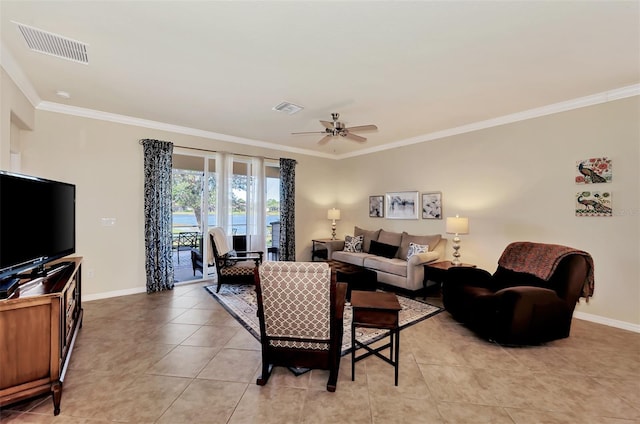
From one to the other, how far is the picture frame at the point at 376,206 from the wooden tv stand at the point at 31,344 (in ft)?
17.5

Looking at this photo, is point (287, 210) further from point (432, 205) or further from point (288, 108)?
point (432, 205)

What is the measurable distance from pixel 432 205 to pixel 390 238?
40.6 inches

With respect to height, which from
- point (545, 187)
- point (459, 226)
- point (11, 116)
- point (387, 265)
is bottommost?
point (387, 265)

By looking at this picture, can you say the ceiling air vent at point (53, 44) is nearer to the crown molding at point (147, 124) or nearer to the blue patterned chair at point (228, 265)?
the crown molding at point (147, 124)

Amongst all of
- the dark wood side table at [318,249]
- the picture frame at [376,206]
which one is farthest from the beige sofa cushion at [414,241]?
the dark wood side table at [318,249]

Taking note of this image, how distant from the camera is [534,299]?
2770mm

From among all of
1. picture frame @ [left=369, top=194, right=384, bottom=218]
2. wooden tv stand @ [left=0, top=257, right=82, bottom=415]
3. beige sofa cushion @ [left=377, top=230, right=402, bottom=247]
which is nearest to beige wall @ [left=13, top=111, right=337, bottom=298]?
wooden tv stand @ [left=0, top=257, right=82, bottom=415]

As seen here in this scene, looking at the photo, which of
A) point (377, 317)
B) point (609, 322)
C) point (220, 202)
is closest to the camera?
point (377, 317)

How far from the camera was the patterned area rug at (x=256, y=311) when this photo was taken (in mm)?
3027

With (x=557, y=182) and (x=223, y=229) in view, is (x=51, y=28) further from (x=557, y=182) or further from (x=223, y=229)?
(x=557, y=182)

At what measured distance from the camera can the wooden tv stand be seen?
1.72 m

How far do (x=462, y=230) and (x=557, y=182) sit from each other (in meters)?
1.36

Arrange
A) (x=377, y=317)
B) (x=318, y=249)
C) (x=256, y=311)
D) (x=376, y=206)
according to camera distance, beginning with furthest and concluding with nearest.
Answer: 1. (x=318, y=249)
2. (x=376, y=206)
3. (x=256, y=311)
4. (x=377, y=317)

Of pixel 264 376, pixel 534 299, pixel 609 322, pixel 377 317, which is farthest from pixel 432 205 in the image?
pixel 264 376
